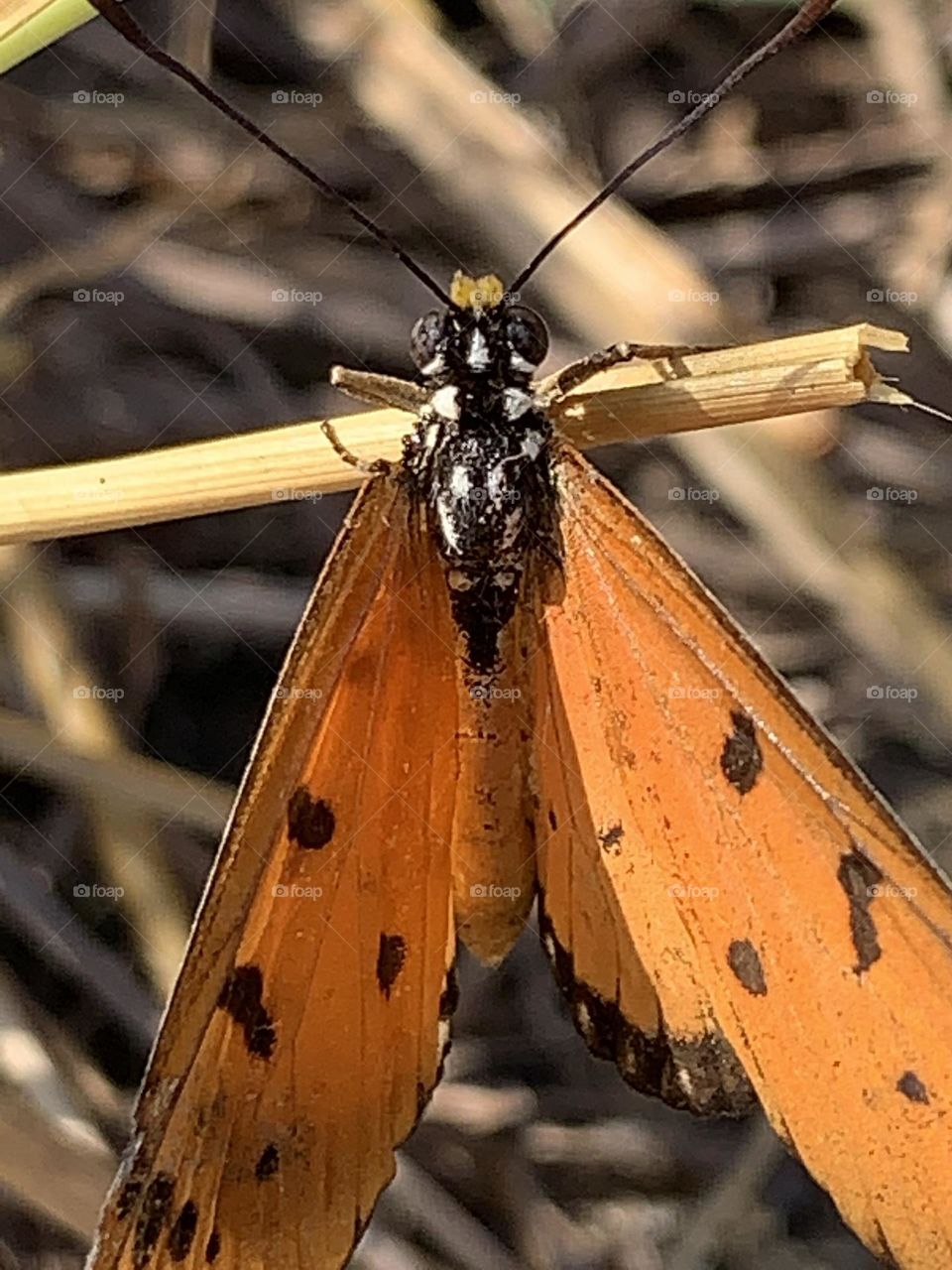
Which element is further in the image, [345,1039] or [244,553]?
[244,553]

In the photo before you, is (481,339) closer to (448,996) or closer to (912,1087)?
(448,996)

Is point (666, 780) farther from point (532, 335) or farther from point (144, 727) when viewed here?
point (144, 727)

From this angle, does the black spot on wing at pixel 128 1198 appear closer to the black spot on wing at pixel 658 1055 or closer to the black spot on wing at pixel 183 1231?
the black spot on wing at pixel 183 1231

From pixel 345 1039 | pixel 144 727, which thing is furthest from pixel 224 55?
pixel 345 1039

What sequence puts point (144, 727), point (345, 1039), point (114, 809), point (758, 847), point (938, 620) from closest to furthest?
point (758, 847) < point (345, 1039) < point (938, 620) < point (114, 809) < point (144, 727)

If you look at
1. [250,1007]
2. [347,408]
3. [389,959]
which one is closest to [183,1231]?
[250,1007]

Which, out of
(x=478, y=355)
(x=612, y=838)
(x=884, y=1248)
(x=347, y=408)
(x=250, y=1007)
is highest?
(x=347, y=408)

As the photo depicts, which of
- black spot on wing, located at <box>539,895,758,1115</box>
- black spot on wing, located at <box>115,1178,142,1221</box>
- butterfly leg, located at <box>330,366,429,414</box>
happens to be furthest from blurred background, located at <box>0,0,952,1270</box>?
black spot on wing, located at <box>115,1178,142,1221</box>

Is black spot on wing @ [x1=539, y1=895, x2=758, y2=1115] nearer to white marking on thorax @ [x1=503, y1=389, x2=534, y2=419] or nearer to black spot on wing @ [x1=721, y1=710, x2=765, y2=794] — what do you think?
black spot on wing @ [x1=721, y1=710, x2=765, y2=794]
